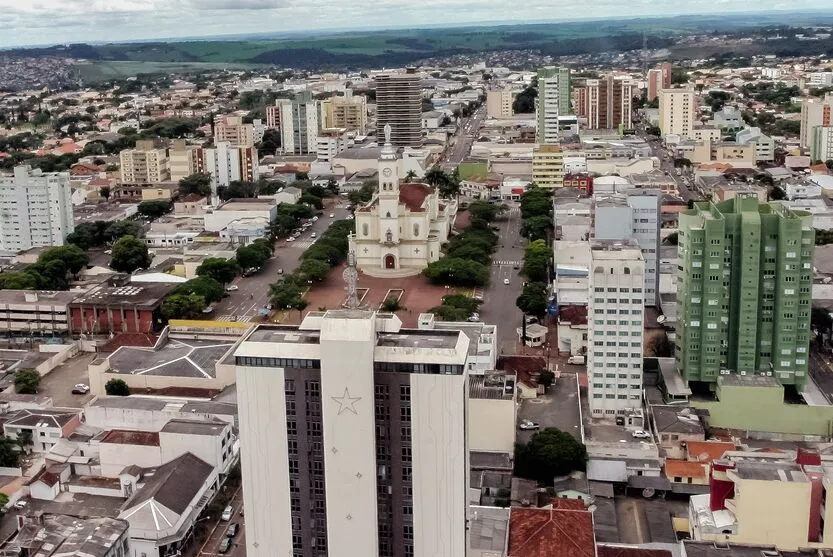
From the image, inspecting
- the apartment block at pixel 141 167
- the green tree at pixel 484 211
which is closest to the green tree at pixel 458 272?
the green tree at pixel 484 211

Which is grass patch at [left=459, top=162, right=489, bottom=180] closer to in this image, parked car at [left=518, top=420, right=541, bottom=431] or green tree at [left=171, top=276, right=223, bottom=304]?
green tree at [left=171, top=276, right=223, bottom=304]

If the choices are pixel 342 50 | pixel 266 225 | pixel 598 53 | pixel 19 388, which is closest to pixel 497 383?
pixel 19 388

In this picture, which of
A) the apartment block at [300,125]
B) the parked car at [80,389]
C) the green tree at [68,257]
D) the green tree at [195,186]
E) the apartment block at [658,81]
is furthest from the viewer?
the apartment block at [658,81]

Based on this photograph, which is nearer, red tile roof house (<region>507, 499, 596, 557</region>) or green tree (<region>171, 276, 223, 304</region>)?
red tile roof house (<region>507, 499, 596, 557</region>)

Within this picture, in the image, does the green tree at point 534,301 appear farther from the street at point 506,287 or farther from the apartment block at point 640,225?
the apartment block at point 640,225

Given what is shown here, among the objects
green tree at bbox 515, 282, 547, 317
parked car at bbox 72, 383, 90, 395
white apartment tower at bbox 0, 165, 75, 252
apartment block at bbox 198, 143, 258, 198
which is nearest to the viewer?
parked car at bbox 72, 383, 90, 395

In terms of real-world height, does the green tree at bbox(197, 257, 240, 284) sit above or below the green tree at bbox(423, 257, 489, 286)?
above

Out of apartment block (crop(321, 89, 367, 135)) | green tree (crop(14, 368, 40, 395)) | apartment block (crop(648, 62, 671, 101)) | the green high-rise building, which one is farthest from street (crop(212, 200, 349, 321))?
apartment block (crop(648, 62, 671, 101))
